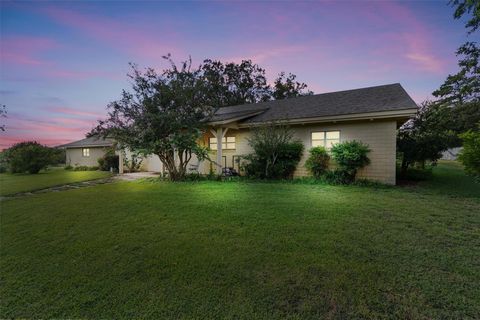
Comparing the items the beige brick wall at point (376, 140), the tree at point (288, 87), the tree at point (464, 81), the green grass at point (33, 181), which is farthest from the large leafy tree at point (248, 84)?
the beige brick wall at point (376, 140)

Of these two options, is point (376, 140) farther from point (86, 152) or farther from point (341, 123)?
point (86, 152)

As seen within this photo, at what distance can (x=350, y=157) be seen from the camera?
8477mm

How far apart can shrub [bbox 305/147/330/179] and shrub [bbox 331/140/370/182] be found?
24.5 inches

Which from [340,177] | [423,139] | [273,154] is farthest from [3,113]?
[423,139]

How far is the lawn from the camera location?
6.58 feet

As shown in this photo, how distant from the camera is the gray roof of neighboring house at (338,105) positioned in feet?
29.0

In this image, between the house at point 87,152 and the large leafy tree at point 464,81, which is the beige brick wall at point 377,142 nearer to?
the large leafy tree at point 464,81

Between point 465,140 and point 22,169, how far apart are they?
2498 centimetres

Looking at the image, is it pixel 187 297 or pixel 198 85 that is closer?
pixel 187 297

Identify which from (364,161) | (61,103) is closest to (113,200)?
(364,161)

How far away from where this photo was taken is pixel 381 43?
1051 cm

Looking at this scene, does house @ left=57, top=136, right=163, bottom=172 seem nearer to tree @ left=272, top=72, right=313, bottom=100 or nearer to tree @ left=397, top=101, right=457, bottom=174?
tree @ left=397, top=101, right=457, bottom=174

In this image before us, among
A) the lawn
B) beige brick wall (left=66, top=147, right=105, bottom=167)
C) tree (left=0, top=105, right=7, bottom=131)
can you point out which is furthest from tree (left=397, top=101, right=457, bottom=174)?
beige brick wall (left=66, top=147, right=105, bottom=167)

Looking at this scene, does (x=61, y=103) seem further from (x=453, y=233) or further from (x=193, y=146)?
(x=453, y=233)
